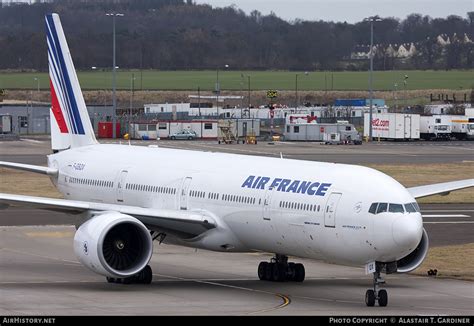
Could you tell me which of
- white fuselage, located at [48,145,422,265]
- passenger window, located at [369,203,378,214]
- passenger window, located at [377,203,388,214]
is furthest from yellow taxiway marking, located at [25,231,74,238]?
passenger window, located at [377,203,388,214]

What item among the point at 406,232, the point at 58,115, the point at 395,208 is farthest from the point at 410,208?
the point at 58,115

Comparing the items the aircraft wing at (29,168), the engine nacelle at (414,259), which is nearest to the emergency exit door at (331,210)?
the engine nacelle at (414,259)

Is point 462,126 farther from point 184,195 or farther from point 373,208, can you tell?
point 373,208

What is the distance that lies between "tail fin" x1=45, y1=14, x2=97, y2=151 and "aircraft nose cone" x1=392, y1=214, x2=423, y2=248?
1854 cm

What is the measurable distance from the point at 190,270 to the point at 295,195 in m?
7.43

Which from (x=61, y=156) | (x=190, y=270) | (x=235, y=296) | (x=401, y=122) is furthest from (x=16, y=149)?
(x=235, y=296)

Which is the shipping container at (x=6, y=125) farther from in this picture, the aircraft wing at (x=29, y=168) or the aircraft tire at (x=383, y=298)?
the aircraft tire at (x=383, y=298)

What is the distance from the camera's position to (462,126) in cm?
14075

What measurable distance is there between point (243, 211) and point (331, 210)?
383cm

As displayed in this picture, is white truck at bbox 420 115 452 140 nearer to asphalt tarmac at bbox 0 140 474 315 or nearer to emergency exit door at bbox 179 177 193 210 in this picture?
asphalt tarmac at bbox 0 140 474 315

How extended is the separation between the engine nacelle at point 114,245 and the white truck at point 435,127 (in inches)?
4214

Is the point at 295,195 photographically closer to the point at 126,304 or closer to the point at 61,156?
the point at 126,304

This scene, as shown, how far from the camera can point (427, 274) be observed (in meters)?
37.7

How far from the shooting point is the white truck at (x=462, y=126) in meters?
140
